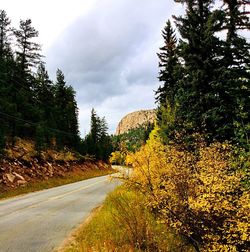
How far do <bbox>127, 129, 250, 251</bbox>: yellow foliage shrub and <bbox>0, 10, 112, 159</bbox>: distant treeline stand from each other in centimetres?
1773

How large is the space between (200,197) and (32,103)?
3746 cm

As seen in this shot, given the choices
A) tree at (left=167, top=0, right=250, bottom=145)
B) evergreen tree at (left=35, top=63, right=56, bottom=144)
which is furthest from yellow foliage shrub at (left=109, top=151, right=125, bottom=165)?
evergreen tree at (left=35, top=63, right=56, bottom=144)

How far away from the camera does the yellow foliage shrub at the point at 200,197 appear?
716 cm

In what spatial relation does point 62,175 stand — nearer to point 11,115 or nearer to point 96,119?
point 11,115

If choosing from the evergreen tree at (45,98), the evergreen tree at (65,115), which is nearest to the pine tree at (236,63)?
the evergreen tree at (45,98)

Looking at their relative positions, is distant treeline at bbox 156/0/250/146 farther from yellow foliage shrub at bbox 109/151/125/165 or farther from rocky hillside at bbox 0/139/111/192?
rocky hillside at bbox 0/139/111/192

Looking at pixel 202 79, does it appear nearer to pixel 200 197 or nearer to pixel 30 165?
pixel 200 197

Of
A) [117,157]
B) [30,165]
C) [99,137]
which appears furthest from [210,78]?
[99,137]

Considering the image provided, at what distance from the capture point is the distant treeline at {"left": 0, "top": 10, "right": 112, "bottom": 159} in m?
31.9

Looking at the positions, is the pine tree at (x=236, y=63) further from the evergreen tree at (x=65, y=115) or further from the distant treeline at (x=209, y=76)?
the evergreen tree at (x=65, y=115)

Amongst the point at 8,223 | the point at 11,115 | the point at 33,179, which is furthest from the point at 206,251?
the point at 11,115

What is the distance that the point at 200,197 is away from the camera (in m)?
7.23

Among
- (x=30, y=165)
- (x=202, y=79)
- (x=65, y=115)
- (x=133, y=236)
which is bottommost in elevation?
(x=133, y=236)

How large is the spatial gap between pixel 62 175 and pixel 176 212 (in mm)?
27928
